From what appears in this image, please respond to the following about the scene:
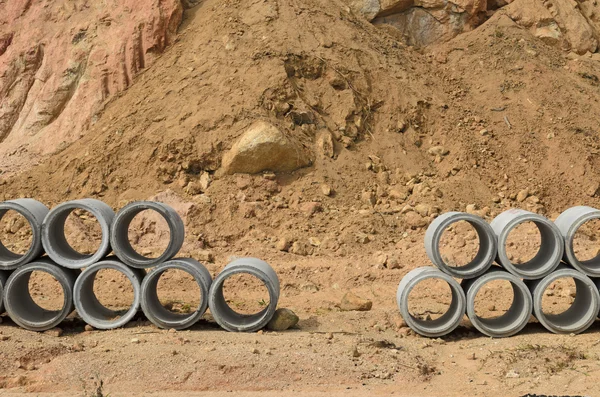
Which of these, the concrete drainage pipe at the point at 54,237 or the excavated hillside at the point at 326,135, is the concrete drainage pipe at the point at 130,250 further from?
the excavated hillside at the point at 326,135

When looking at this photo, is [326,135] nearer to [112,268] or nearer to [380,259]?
[380,259]

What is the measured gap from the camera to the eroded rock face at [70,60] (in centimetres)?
1438

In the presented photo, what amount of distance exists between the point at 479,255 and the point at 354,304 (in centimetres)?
182

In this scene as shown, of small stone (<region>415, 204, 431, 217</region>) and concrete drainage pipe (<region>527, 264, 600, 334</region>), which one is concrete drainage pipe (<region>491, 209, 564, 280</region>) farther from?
small stone (<region>415, 204, 431, 217</region>)

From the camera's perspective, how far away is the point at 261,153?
39.0ft

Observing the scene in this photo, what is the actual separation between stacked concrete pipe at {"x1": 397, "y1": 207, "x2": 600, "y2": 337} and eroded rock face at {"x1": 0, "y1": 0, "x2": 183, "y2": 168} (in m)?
9.11

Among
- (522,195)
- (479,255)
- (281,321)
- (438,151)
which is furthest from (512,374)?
(438,151)

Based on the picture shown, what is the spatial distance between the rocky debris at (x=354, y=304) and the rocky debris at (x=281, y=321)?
47.8 inches

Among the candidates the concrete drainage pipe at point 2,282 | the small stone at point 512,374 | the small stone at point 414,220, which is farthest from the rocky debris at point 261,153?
the small stone at point 512,374

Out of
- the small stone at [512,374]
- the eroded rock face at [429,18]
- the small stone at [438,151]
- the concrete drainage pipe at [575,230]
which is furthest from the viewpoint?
the eroded rock face at [429,18]

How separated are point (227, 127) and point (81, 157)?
2.81m

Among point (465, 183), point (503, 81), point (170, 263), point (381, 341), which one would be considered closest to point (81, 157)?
point (170, 263)

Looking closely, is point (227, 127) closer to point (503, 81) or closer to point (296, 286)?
point (296, 286)

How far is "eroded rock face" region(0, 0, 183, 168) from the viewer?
14375 millimetres
